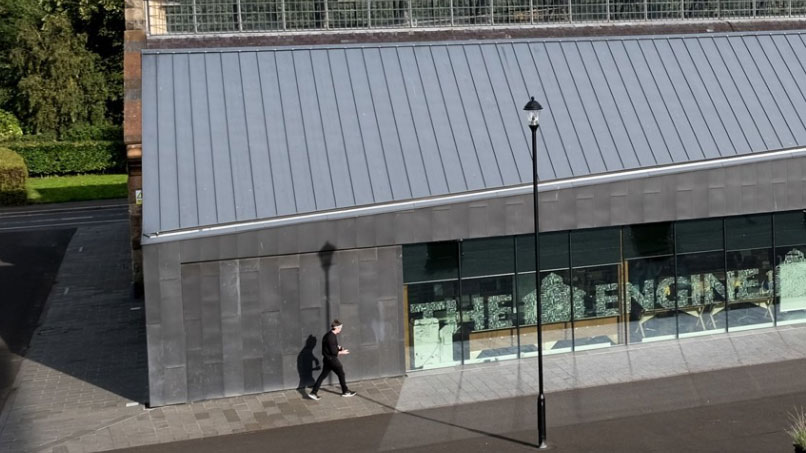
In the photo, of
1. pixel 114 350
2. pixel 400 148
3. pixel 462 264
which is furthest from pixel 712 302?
pixel 114 350

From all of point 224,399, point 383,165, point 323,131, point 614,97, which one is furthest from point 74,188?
point 614,97

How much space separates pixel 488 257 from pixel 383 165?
328cm

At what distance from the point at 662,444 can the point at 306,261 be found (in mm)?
8624

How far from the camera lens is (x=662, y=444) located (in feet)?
65.8

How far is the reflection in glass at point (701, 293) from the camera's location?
2695 centimetres

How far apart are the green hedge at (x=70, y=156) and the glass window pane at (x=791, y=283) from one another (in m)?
44.9

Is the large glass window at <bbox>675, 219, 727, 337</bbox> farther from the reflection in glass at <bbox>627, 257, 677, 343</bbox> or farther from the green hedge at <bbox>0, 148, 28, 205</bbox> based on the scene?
the green hedge at <bbox>0, 148, 28, 205</bbox>

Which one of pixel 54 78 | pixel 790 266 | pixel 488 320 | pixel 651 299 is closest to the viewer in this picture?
pixel 488 320

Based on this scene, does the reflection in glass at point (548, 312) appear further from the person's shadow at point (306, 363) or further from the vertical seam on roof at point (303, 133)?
the vertical seam on roof at point (303, 133)

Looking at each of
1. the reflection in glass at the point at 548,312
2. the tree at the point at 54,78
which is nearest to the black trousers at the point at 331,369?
the reflection in glass at the point at 548,312

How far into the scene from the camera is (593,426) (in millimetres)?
21234

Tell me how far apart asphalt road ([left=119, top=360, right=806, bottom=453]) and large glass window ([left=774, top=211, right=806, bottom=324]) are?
177 inches

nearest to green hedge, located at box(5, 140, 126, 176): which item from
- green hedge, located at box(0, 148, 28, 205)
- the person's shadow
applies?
green hedge, located at box(0, 148, 28, 205)

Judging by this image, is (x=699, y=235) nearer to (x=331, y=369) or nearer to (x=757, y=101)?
(x=757, y=101)
